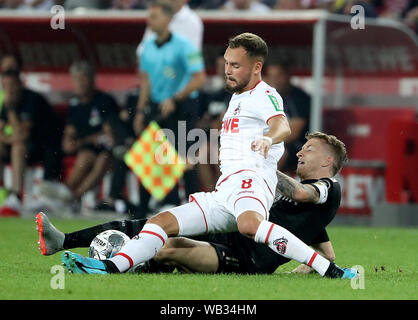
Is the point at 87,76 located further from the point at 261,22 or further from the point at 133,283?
the point at 133,283

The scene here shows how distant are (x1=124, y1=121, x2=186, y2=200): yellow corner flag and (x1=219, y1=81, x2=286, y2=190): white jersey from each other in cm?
570

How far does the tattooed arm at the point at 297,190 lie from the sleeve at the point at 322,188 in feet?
0.10

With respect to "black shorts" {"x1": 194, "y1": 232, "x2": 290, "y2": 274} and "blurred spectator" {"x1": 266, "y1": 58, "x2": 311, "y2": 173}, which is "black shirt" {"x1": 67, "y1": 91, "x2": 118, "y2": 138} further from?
"black shorts" {"x1": 194, "y1": 232, "x2": 290, "y2": 274}

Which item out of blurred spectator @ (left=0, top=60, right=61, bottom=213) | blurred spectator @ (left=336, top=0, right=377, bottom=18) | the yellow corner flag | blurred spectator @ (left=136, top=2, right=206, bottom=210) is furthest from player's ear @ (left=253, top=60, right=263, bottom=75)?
blurred spectator @ (left=0, top=60, right=61, bottom=213)

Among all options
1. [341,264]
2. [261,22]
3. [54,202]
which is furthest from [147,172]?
[341,264]

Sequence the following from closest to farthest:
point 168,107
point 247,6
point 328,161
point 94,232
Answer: point 328,161 → point 94,232 → point 168,107 → point 247,6

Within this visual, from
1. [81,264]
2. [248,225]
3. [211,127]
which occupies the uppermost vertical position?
[211,127]

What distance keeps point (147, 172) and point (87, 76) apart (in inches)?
64.2

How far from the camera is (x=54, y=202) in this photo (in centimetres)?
1369

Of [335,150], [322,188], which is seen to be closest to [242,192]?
[322,188]

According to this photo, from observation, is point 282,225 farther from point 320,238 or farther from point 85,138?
point 85,138

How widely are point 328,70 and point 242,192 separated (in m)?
8.01

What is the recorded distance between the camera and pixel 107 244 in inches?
263

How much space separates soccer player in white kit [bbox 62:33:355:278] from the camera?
20.0 feet
